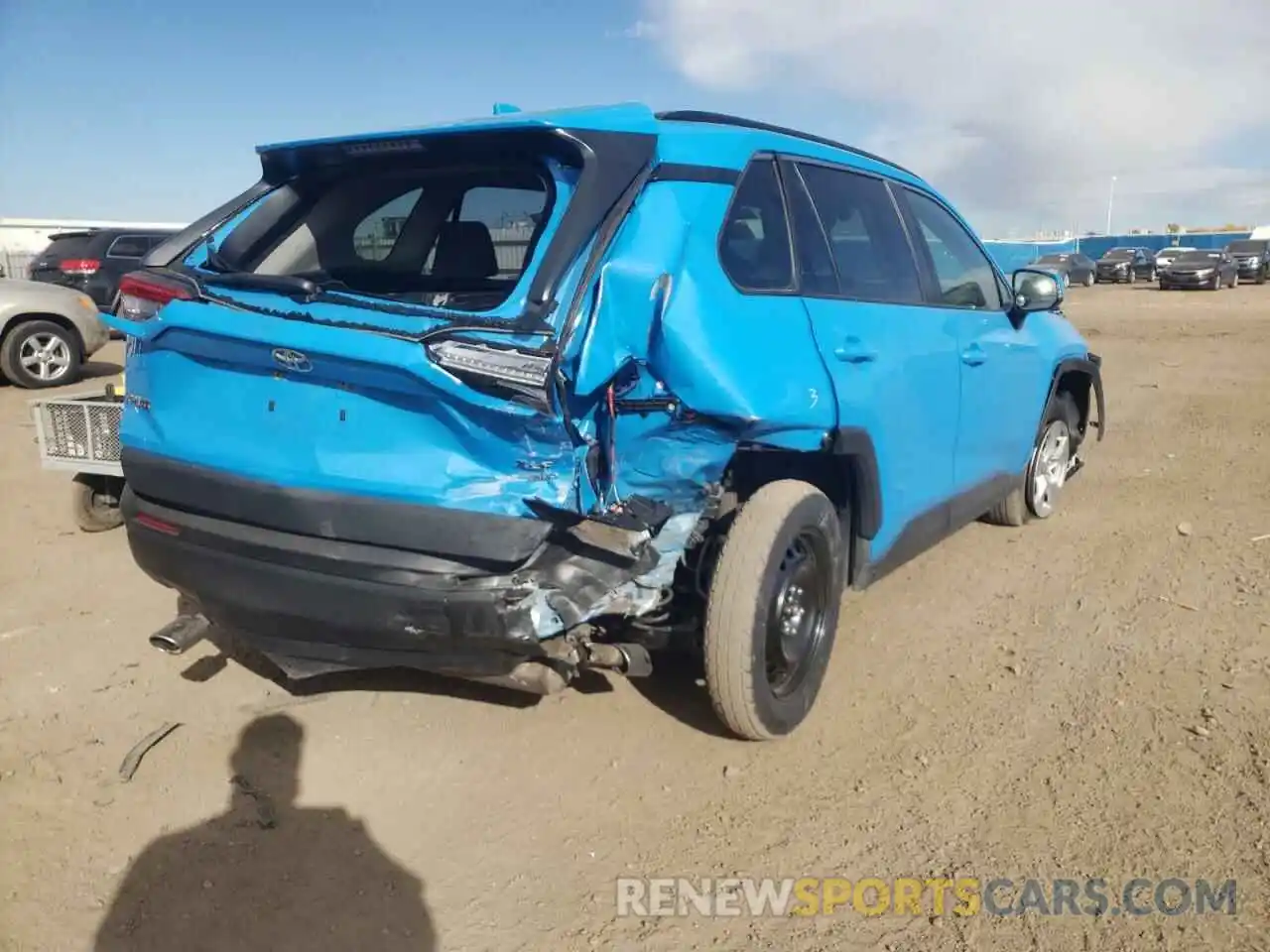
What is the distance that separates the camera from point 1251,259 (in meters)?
36.9

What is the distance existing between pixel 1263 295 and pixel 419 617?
33.1m

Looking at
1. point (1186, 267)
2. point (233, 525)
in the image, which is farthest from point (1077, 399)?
point (1186, 267)

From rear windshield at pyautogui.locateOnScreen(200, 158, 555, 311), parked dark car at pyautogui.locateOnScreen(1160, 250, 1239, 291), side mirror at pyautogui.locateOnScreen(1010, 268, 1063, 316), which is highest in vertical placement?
parked dark car at pyautogui.locateOnScreen(1160, 250, 1239, 291)

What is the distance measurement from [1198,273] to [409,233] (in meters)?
34.6

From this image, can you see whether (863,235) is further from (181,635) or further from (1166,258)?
(1166,258)

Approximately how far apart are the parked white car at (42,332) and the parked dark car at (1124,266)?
127 ft

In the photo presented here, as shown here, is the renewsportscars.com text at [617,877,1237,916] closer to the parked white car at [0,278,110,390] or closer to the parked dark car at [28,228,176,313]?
the parked white car at [0,278,110,390]

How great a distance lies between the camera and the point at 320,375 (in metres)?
2.62

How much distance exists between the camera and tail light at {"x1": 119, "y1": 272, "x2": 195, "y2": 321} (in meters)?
2.88

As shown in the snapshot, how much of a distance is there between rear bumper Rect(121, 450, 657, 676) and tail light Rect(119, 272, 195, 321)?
46cm

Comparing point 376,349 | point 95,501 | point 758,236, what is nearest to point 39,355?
point 95,501

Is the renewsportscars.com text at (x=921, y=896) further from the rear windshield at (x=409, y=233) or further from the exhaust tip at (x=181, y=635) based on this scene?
the rear windshield at (x=409, y=233)

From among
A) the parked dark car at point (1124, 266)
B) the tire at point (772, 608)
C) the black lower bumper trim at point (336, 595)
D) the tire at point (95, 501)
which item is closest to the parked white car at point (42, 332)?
the tire at point (95, 501)

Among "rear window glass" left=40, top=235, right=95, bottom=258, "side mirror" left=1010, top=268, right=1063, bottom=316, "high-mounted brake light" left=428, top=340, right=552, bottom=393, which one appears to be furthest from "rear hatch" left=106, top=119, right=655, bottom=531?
"rear window glass" left=40, top=235, right=95, bottom=258
